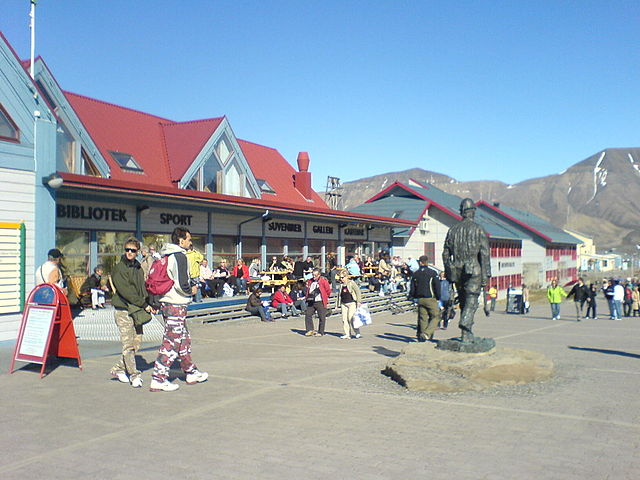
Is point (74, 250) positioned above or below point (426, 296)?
above

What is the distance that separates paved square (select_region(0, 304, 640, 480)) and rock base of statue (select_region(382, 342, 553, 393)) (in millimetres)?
204

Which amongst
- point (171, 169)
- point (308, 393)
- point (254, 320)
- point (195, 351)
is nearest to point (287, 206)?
point (171, 169)

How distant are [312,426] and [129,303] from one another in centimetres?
335

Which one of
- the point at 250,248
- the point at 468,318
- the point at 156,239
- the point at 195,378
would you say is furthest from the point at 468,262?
the point at 250,248

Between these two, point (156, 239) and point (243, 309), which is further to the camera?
point (156, 239)

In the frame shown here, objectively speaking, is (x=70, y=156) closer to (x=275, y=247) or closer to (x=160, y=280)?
(x=275, y=247)

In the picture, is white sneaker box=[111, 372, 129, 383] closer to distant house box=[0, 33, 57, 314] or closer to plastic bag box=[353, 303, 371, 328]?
distant house box=[0, 33, 57, 314]

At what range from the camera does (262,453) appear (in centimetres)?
572

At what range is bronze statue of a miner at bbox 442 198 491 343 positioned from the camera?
948 centimetres

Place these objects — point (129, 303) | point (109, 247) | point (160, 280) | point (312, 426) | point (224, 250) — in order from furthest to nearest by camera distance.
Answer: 1. point (224, 250)
2. point (109, 247)
3. point (129, 303)
4. point (160, 280)
5. point (312, 426)

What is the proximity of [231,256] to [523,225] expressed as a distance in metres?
43.3

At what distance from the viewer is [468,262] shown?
31.1ft

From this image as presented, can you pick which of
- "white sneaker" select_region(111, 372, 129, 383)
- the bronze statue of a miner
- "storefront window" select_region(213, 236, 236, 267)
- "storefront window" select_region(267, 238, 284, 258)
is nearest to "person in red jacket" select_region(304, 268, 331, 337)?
the bronze statue of a miner

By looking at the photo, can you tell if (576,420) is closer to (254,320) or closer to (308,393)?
(308,393)
